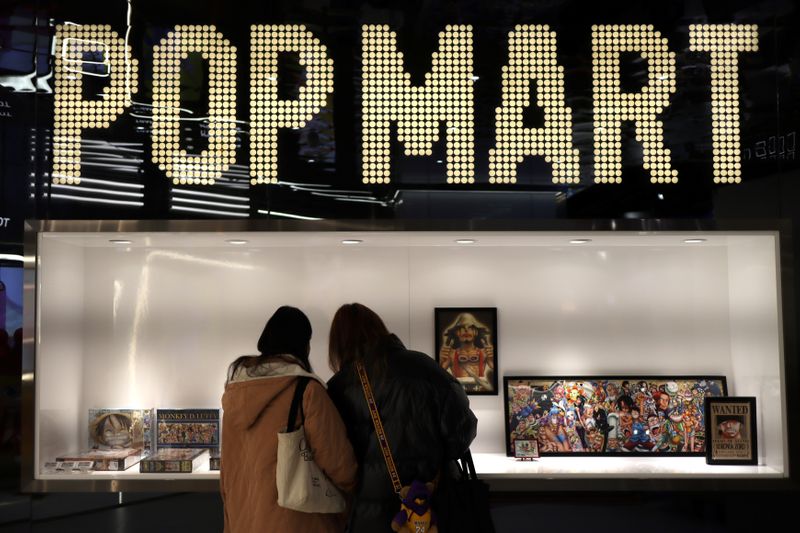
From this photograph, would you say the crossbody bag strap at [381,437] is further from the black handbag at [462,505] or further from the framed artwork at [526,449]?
the framed artwork at [526,449]

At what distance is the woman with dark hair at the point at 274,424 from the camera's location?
7.75ft

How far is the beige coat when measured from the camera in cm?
235

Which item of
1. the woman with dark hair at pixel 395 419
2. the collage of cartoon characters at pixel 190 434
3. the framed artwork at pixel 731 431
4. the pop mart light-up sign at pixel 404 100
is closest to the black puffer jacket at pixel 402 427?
the woman with dark hair at pixel 395 419

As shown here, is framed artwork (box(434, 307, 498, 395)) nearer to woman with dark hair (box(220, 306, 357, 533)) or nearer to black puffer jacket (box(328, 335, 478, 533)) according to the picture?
black puffer jacket (box(328, 335, 478, 533))

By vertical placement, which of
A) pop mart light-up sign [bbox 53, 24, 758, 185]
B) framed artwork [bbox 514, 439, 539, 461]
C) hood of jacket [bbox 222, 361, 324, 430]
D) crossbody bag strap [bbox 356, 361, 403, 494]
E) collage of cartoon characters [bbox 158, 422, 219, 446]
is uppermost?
pop mart light-up sign [bbox 53, 24, 758, 185]

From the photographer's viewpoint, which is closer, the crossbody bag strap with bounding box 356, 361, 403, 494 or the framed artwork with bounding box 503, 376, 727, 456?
the crossbody bag strap with bounding box 356, 361, 403, 494

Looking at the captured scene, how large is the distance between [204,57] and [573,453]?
2592mm

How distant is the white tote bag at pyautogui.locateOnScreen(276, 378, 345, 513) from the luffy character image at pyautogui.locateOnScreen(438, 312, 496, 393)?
1.27 m

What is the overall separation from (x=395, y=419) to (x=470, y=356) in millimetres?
1197

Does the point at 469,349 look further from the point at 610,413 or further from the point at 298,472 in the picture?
the point at 298,472

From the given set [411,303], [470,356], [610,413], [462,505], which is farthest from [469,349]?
[462,505]

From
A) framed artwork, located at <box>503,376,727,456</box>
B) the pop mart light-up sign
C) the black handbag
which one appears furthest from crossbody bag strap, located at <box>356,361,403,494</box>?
framed artwork, located at <box>503,376,727,456</box>

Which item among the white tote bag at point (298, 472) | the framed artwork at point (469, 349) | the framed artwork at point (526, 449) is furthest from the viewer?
the framed artwork at point (469, 349)

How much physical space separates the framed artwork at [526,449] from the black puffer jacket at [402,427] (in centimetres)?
101
